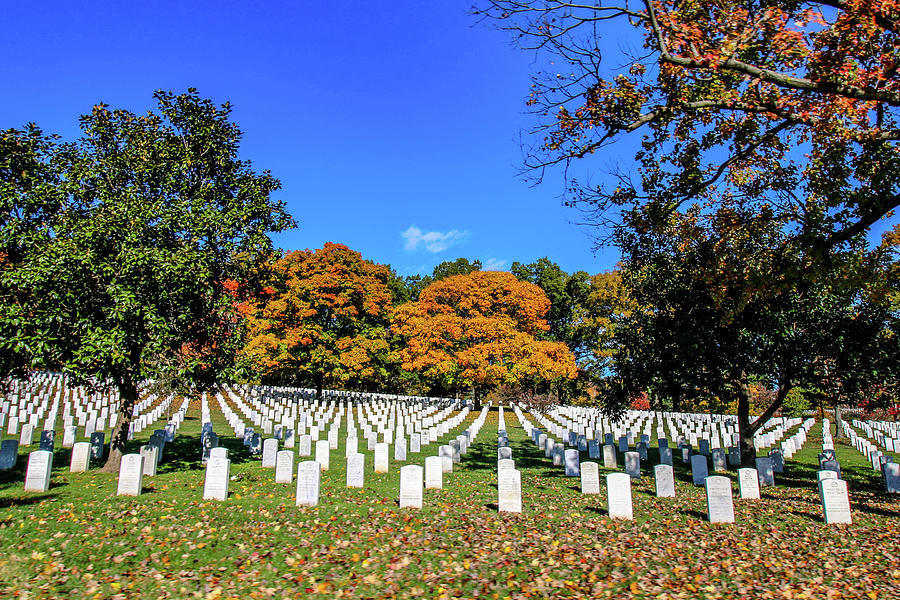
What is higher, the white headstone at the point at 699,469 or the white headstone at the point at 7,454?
the white headstone at the point at 7,454

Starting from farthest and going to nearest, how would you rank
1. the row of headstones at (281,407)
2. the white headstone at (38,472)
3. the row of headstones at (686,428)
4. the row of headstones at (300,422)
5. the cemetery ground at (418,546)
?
the row of headstones at (281,407)
the row of headstones at (686,428)
the row of headstones at (300,422)
the white headstone at (38,472)
the cemetery ground at (418,546)

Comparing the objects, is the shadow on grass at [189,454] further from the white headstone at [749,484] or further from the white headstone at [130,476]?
the white headstone at [749,484]

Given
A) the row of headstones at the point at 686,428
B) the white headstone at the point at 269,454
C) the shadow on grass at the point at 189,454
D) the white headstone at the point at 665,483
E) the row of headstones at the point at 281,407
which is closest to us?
the white headstone at the point at 665,483

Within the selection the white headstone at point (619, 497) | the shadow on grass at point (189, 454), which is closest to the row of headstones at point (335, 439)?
the shadow on grass at point (189, 454)

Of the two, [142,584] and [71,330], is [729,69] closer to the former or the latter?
[142,584]

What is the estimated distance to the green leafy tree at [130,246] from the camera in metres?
11.1

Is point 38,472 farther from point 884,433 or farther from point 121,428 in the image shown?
point 884,433

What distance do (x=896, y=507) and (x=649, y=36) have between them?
10815 millimetres

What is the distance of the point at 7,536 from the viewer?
293 inches

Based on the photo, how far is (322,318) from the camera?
37.8m

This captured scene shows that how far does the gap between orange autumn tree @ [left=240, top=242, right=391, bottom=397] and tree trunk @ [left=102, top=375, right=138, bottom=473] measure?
19977mm

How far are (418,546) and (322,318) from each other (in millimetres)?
31143

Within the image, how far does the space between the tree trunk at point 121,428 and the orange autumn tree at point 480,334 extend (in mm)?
25033

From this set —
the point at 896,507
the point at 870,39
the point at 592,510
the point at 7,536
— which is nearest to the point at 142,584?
the point at 7,536
